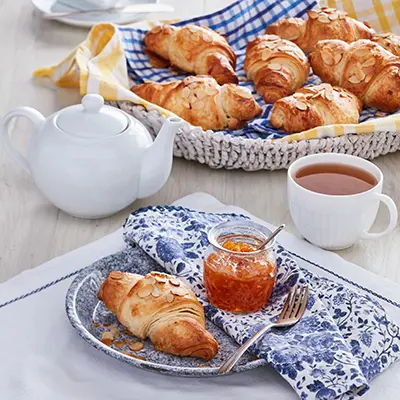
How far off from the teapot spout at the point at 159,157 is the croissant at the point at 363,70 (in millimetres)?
523

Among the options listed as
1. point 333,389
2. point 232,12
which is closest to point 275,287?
point 333,389

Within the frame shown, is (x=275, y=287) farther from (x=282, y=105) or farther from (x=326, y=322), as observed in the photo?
(x=282, y=105)

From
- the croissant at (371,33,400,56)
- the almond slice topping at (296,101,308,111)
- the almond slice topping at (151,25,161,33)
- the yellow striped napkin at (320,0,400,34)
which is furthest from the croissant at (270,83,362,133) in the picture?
the yellow striped napkin at (320,0,400,34)

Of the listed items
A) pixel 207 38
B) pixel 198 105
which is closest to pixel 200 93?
pixel 198 105

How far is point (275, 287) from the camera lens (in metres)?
1.23

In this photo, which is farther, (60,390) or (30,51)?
(30,51)

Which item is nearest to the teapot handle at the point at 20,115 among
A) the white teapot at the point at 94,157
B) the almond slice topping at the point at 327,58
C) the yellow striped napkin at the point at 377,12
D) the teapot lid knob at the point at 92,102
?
the white teapot at the point at 94,157

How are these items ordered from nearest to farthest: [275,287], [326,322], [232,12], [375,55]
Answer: [326,322] < [275,287] < [375,55] < [232,12]

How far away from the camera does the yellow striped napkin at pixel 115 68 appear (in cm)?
160

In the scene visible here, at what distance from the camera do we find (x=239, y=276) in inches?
45.5

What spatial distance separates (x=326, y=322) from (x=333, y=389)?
0.13 meters

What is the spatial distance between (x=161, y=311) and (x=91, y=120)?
0.46 m

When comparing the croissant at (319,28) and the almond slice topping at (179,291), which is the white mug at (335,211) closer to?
the almond slice topping at (179,291)

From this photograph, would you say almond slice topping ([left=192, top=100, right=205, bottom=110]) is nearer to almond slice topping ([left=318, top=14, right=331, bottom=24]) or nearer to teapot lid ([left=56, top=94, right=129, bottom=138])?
teapot lid ([left=56, top=94, right=129, bottom=138])
